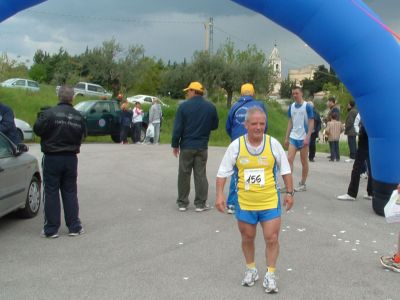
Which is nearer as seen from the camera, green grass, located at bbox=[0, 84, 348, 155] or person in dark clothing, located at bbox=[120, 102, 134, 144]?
person in dark clothing, located at bbox=[120, 102, 134, 144]

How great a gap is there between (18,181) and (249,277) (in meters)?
3.91

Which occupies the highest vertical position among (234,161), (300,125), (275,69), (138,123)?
(275,69)

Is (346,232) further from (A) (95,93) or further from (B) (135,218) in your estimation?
(A) (95,93)

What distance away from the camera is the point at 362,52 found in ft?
25.5

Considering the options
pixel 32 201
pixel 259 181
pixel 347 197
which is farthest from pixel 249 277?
pixel 347 197

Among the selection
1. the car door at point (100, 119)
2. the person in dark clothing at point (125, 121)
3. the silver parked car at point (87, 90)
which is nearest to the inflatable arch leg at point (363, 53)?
the person in dark clothing at point (125, 121)

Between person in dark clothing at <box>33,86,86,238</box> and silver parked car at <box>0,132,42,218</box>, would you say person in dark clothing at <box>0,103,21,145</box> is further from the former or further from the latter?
person in dark clothing at <box>33,86,86,238</box>

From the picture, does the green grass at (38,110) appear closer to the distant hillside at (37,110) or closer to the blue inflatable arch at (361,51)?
the distant hillside at (37,110)

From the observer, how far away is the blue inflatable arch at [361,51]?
7734 mm

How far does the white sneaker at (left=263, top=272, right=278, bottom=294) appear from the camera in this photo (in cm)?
501

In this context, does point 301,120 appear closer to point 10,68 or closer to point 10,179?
point 10,179

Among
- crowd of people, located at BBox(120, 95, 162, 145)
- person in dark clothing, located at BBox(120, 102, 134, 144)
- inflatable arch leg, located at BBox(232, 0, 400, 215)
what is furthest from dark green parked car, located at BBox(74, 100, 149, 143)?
inflatable arch leg, located at BBox(232, 0, 400, 215)

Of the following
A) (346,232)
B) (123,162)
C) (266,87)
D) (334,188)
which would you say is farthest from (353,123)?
(266,87)

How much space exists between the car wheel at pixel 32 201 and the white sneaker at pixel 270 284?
14.3 feet
